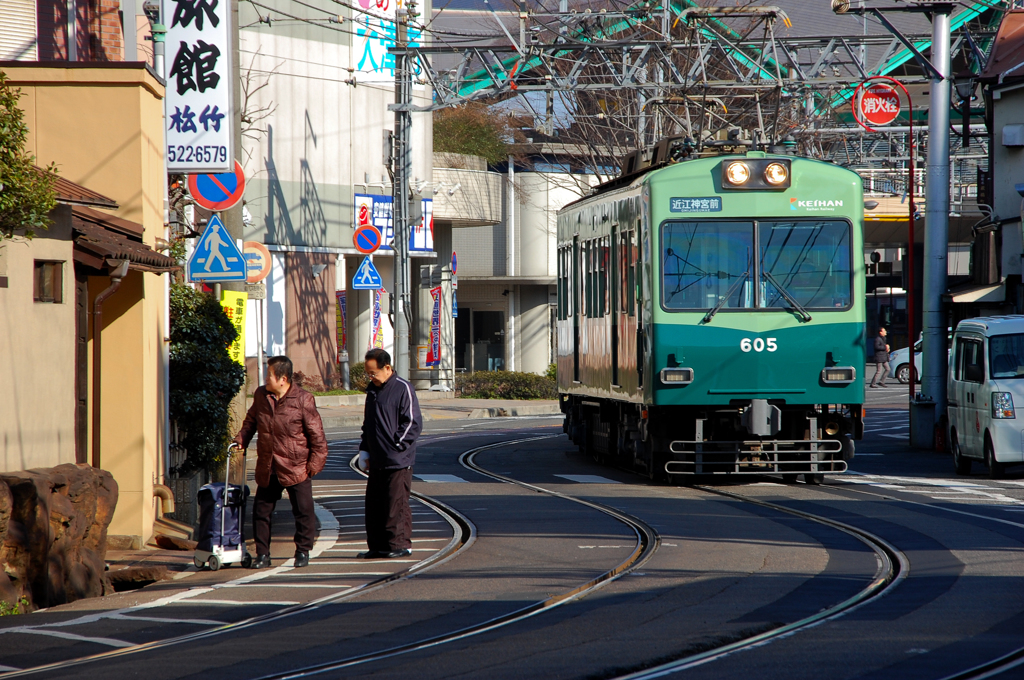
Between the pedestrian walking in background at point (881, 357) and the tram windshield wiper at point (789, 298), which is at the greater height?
the tram windshield wiper at point (789, 298)

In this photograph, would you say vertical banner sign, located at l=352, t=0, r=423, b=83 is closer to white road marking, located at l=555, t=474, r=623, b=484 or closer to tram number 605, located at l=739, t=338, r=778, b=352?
white road marking, located at l=555, t=474, r=623, b=484

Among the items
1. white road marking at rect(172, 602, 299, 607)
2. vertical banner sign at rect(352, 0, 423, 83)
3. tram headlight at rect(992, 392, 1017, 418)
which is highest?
vertical banner sign at rect(352, 0, 423, 83)

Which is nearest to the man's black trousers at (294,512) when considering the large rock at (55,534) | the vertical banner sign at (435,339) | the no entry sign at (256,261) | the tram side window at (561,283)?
the large rock at (55,534)

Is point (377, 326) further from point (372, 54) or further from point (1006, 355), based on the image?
point (1006, 355)

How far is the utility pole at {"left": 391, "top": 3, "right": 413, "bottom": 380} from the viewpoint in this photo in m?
29.6

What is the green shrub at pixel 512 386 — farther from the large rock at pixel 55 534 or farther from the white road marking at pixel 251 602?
the white road marking at pixel 251 602

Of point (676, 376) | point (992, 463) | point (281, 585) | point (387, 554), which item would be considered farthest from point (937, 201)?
point (281, 585)

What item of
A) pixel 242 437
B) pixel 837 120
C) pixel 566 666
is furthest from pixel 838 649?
pixel 837 120

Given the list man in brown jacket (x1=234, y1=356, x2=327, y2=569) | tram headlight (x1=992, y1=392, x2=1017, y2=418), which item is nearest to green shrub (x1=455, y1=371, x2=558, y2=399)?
tram headlight (x1=992, y1=392, x2=1017, y2=418)

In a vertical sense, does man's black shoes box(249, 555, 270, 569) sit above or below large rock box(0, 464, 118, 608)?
below

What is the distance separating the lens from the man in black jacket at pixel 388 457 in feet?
34.7

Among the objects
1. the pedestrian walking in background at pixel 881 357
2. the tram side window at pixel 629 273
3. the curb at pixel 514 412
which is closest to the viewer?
the tram side window at pixel 629 273

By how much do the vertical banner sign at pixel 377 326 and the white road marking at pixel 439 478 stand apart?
18851 millimetres

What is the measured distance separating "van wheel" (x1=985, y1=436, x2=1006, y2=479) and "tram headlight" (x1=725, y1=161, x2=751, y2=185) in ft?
15.1
